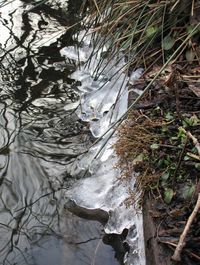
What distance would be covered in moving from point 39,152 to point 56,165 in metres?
0.15

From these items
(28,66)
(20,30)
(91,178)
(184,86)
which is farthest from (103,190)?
(20,30)

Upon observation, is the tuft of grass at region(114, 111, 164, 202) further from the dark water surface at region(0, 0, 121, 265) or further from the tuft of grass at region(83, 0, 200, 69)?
the tuft of grass at region(83, 0, 200, 69)

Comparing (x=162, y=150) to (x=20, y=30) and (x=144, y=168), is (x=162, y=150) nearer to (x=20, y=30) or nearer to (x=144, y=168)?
(x=144, y=168)

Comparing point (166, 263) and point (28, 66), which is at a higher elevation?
point (28, 66)

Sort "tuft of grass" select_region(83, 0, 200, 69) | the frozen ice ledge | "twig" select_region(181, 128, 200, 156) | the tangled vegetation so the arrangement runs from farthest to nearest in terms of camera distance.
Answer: "tuft of grass" select_region(83, 0, 200, 69), the frozen ice ledge, "twig" select_region(181, 128, 200, 156), the tangled vegetation

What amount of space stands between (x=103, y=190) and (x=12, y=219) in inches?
17.9

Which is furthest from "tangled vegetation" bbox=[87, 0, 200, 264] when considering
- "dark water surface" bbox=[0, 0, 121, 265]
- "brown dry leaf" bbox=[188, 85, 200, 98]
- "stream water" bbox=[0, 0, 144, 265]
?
"dark water surface" bbox=[0, 0, 121, 265]

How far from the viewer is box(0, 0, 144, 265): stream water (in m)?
2.02

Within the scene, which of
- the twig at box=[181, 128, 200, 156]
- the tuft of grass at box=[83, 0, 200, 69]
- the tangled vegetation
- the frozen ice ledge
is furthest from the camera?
the tuft of grass at box=[83, 0, 200, 69]

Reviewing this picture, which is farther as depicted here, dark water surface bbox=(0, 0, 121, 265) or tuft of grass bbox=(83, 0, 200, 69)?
tuft of grass bbox=(83, 0, 200, 69)

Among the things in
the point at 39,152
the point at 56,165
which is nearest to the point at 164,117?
the point at 56,165

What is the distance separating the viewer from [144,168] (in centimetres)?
195

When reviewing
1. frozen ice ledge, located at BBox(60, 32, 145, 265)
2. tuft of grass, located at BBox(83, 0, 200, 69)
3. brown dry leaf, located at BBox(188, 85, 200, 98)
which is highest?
tuft of grass, located at BBox(83, 0, 200, 69)

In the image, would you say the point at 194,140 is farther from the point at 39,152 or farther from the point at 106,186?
the point at 39,152
